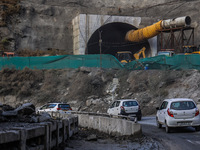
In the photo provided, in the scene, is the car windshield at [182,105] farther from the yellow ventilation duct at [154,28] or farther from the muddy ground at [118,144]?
the yellow ventilation duct at [154,28]

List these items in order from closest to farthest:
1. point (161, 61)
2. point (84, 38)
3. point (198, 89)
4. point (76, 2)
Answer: point (198, 89) < point (161, 61) < point (84, 38) < point (76, 2)

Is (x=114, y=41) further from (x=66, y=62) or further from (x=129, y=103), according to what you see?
(x=129, y=103)

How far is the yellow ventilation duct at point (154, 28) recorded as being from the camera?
1743 inches

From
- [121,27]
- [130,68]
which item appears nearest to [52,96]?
[130,68]

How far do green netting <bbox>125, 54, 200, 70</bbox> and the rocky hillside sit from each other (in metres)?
0.92

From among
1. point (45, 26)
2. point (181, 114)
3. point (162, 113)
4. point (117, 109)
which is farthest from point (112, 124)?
point (45, 26)

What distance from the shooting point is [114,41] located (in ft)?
180

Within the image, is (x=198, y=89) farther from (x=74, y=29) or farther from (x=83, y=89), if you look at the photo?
(x=74, y=29)

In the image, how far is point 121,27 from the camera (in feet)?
172

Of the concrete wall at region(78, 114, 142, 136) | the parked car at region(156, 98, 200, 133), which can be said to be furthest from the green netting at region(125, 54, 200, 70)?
the parked car at region(156, 98, 200, 133)

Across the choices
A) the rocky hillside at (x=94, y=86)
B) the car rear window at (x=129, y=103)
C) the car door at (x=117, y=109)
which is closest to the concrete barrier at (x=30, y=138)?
the car door at (x=117, y=109)

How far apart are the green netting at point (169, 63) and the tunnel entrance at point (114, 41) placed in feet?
48.4

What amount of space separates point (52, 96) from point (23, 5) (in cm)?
2198

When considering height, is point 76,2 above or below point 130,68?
above
